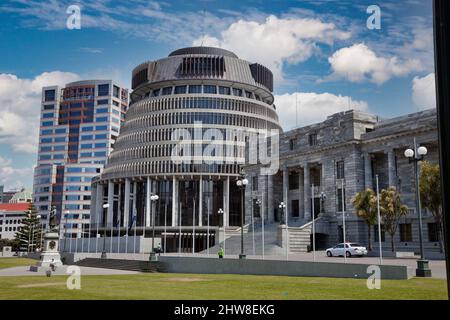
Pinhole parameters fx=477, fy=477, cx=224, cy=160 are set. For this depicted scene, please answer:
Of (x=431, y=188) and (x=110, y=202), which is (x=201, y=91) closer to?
(x=110, y=202)

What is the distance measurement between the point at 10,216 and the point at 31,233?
30.9 meters

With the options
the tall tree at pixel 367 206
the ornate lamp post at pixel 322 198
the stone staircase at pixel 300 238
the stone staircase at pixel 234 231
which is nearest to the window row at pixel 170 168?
the stone staircase at pixel 234 231

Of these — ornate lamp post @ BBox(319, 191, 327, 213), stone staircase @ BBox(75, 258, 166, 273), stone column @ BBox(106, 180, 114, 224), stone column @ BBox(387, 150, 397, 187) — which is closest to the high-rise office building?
stone column @ BBox(106, 180, 114, 224)

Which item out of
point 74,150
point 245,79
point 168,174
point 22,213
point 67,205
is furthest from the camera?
point 74,150

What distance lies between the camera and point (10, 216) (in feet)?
413

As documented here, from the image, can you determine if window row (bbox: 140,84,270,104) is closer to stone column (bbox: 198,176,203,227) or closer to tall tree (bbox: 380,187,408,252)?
stone column (bbox: 198,176,203,227)

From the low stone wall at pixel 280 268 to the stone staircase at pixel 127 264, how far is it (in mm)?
972

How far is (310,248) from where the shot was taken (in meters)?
54.1

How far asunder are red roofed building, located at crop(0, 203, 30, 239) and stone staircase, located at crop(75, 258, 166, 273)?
82077 mm

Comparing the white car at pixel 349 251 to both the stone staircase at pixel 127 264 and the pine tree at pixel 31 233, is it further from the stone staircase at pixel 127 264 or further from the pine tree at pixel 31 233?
the pine tree at pixel 31 233

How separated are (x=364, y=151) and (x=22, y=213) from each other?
100.0m

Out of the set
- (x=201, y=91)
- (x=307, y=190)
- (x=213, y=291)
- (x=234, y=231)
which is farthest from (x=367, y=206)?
(x=201, y=91)
